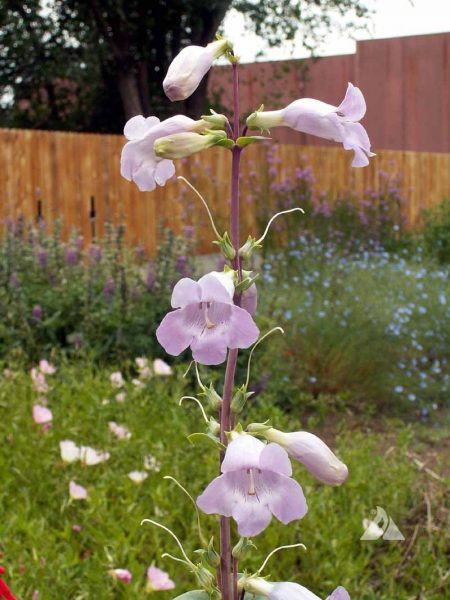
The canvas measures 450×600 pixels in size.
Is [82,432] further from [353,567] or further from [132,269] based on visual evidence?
[132,269]

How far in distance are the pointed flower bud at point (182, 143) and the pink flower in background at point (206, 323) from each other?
0.53 feet

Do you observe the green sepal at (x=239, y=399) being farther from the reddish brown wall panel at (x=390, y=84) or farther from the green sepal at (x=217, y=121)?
the reddish brown wall panel at (x=390, y=84)

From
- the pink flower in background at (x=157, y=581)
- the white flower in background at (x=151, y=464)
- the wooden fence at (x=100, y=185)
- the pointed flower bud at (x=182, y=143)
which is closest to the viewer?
the pointed flower bud at (x=182, y=143)

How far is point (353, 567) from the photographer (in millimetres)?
2389

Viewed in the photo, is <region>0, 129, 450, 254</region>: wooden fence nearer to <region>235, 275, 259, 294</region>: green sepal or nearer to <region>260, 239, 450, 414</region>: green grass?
<region>260, 239, 450, 414</region>: green grass

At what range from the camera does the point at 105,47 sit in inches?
567

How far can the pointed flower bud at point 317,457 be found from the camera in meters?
0.95

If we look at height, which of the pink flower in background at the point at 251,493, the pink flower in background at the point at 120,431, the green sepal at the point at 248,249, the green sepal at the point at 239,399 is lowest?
the pink flower in background at the point at 120,431

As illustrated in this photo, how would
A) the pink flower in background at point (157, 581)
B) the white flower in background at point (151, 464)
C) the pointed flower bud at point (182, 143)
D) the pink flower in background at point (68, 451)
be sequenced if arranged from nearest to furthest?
the pointed flower bud at point (182, 143)
the pink flower in background at point (157, 581)
the pink flower in background at point (68, 451)
the white flower in background at point (151, 464)

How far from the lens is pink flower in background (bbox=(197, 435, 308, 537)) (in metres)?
0.92

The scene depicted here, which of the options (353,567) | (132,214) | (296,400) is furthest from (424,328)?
(132,214)

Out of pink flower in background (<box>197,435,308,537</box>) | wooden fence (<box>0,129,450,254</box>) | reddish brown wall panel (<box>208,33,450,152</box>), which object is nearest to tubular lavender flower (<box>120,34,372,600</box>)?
pink flower in background (<box>197,435,308,537</box>)

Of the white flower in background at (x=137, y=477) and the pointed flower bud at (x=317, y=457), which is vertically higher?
the pointed flower bud at (x=317, y=457)

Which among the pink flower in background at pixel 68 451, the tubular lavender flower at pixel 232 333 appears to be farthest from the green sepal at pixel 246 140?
the pink flower in background at pixel 68 451
